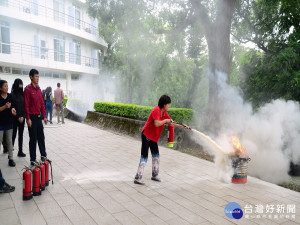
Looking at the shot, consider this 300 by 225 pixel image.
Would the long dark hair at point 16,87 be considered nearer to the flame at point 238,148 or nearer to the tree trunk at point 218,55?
the flame at point 238,148

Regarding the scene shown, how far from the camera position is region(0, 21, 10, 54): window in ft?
62.4

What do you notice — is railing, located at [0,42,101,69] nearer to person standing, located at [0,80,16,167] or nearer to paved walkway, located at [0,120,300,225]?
paved walkway, located at [0,120,300,225]

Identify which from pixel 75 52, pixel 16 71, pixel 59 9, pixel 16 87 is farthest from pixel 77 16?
pixel 16 87

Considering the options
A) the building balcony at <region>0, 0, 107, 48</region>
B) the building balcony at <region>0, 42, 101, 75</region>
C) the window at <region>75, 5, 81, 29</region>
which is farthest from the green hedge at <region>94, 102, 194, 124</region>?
the window at <region>75, 5, 81, 29</region>

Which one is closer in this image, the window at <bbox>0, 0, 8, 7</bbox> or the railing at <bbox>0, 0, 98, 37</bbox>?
the window at <bbox>0, 0, 8, 7</bbox>

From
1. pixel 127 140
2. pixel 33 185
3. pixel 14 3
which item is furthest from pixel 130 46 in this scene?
pixel 33 185

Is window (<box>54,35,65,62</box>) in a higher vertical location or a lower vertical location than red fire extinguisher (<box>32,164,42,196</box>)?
higher

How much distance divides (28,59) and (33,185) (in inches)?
746

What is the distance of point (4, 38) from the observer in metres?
19.2

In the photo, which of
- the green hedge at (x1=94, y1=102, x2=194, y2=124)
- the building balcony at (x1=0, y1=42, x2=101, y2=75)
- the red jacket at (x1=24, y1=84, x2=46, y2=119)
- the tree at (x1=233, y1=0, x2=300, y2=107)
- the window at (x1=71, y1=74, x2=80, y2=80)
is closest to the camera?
the red jacket at (x1=24, y1=84, x2=46, y2=119)

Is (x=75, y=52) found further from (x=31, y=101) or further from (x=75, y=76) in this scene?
(x=31, y=101)

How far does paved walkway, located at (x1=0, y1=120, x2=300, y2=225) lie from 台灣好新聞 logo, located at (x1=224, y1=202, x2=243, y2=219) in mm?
87

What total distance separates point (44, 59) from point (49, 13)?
4.89 meters

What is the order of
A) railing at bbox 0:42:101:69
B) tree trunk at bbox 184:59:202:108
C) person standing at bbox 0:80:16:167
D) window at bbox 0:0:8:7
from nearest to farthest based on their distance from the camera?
person standing at bbox 0:80:16:167
window at bbox 0:0:8:7
railing at bbox 0:42:101:69
tree trunk at bbox 184:59:202:108
